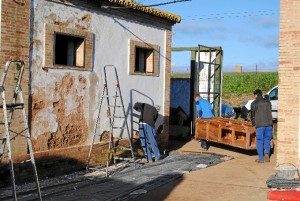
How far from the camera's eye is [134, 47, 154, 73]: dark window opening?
14086 mm

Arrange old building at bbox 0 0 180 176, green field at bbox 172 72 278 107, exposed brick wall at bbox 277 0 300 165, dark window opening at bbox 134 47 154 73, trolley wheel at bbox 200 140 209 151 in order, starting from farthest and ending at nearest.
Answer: green field at bbox 172 72 278 107, trolley wheel at bbox 200 140 209 151, dark window opening at bbox 134 47 154 73, exposed brick wall at bbox 277 0 300 165, old building at bbox 0 0 180 176

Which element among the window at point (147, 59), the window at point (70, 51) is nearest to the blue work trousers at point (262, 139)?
the window at point (147, 59)

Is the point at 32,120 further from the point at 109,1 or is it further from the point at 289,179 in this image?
the point at 289,179

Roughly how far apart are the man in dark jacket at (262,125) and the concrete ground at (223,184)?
1.14ft

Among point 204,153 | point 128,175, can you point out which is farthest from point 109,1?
point 204,153

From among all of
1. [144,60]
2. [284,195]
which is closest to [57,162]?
[144,60]

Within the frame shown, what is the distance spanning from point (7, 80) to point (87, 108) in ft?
8.78

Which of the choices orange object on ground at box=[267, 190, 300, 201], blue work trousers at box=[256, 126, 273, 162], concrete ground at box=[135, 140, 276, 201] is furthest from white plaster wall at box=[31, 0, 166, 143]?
orange object on ground at box=[267, 190, 300, 201]

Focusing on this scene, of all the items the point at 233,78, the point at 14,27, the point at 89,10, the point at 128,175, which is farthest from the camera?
the point at 233,78

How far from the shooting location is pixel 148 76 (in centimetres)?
1405

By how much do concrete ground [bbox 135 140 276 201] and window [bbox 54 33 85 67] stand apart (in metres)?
3.97

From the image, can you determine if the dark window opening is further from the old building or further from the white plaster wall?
the white plaster wall

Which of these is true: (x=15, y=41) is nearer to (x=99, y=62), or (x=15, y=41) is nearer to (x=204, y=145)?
(x=99, y=62)

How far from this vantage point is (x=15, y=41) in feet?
31.5
